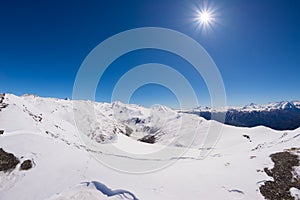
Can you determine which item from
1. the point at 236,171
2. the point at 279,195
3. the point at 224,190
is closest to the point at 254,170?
the point at 236,171

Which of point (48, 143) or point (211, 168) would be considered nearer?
point (211, 168)

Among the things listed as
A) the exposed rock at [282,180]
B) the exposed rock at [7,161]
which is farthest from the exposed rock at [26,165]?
the exposed rock at [282,180]

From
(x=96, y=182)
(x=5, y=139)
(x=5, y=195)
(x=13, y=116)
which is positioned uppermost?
(x=13, y=116)

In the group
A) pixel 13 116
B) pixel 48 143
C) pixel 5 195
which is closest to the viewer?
pixel 5 195

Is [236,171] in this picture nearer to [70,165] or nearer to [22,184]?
[70,165]

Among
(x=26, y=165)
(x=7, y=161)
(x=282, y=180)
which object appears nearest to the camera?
(x=282, y=180)

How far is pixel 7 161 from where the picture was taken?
13.2m

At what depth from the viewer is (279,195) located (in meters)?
10.8

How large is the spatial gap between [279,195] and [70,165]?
14.9 meters

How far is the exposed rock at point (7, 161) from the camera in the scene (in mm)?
12691

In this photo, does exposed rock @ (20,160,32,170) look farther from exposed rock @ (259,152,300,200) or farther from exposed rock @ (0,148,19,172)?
exposed rock @ (259,152,300,200)

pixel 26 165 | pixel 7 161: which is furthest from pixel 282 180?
pixel 7 161

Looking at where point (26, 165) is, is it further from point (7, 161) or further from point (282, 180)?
point (282, 180)

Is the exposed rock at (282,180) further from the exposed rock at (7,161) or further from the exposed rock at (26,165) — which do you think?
the exposed rock at (7,161)
